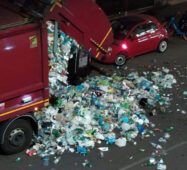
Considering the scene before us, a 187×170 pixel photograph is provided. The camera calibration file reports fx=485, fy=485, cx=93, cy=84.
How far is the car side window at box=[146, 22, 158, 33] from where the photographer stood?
47.7 feet

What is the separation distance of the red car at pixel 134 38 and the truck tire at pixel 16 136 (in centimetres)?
459

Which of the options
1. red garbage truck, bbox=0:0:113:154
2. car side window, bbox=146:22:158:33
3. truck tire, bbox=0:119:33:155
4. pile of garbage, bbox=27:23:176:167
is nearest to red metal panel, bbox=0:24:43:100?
red garbage truck, bbox=0:0:113:154

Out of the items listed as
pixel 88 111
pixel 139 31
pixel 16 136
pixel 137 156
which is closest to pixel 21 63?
pixel 16 136

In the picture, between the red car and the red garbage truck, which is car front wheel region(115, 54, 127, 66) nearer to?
the red car

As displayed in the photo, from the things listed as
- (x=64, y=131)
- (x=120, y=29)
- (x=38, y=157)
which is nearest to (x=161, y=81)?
(x=120, y=29)

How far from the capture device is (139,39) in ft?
46.9

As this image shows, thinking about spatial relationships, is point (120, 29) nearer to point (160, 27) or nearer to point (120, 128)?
point (160, 27)

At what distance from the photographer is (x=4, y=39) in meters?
8.45

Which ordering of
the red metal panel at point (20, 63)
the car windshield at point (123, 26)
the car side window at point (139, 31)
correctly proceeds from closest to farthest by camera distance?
1. the red metal panel at point (20, 63)
2. the car windshield at point (123, 26)
3. the car side window at point (139, 31)

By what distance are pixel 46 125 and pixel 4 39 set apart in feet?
7.59

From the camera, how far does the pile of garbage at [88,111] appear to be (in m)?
9.79

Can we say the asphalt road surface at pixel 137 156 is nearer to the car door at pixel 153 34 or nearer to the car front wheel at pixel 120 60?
the car front wheel at pixel 120 60

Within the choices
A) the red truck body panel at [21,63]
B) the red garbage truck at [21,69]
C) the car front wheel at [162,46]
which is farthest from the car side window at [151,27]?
the red truck body panel at [21,63]

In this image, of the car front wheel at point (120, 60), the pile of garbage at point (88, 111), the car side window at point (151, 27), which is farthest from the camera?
the car side window at point (151, 27)
